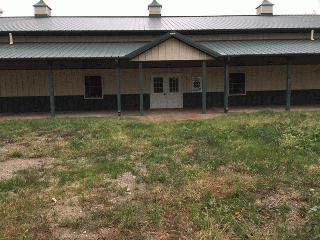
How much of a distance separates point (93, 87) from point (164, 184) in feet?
44.7

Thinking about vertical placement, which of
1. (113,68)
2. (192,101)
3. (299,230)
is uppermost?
(113,68)

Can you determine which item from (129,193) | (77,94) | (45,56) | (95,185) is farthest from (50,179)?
(77,94)

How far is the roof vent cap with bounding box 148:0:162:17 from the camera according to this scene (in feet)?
84.2

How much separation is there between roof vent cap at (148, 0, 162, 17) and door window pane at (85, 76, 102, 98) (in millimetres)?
8132

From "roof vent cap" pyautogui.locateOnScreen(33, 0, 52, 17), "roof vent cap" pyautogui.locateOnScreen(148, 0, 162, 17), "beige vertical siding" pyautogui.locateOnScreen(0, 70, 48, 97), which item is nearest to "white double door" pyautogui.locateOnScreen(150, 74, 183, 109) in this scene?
"beige vertical siding" pyautogui.locateOnScreen(0, 70, 48, 97)

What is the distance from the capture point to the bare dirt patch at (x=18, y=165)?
8.37 metres

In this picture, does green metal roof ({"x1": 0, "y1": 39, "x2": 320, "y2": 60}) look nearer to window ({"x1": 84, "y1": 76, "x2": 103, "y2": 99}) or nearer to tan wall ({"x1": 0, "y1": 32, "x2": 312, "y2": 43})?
tan wall ({"x1": 0, "y1": 32, "x2": 312, "y2": 43})

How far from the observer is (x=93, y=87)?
2012 centimetres

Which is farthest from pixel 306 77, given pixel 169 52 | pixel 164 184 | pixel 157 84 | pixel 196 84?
pixel 164 184

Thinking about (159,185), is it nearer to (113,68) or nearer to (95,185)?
(95,185)

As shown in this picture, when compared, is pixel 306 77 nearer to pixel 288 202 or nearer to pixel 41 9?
pixel 288 202

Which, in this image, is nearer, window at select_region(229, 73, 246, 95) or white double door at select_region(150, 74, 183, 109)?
white double door at select_region(150, 74, 183, 109)

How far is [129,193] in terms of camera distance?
6.96 metres

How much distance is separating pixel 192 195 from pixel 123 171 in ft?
7.54
